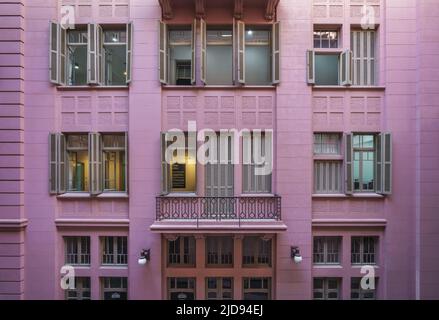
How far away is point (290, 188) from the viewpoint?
10.4m

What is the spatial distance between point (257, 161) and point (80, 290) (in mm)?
7440

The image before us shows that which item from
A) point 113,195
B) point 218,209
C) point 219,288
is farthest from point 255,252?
point 113,195

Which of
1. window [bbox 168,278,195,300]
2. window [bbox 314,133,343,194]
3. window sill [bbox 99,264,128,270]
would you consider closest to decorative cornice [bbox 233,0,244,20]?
window [bbox 314,133,343,194]

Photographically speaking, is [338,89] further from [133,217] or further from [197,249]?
[133,217]

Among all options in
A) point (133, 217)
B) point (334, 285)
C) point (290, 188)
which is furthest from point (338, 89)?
point (133, 217)

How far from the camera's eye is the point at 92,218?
1051 cm

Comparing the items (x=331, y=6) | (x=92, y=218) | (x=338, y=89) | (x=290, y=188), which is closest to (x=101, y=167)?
(x=92, y=218)

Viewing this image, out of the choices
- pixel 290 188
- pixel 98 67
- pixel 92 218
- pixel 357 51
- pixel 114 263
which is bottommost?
pixel 114 263

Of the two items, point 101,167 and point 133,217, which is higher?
point 101,167

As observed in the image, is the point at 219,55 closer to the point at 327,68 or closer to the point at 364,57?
the point at 327,68

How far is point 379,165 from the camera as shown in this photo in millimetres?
10414

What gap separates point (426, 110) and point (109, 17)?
11.0 metres
